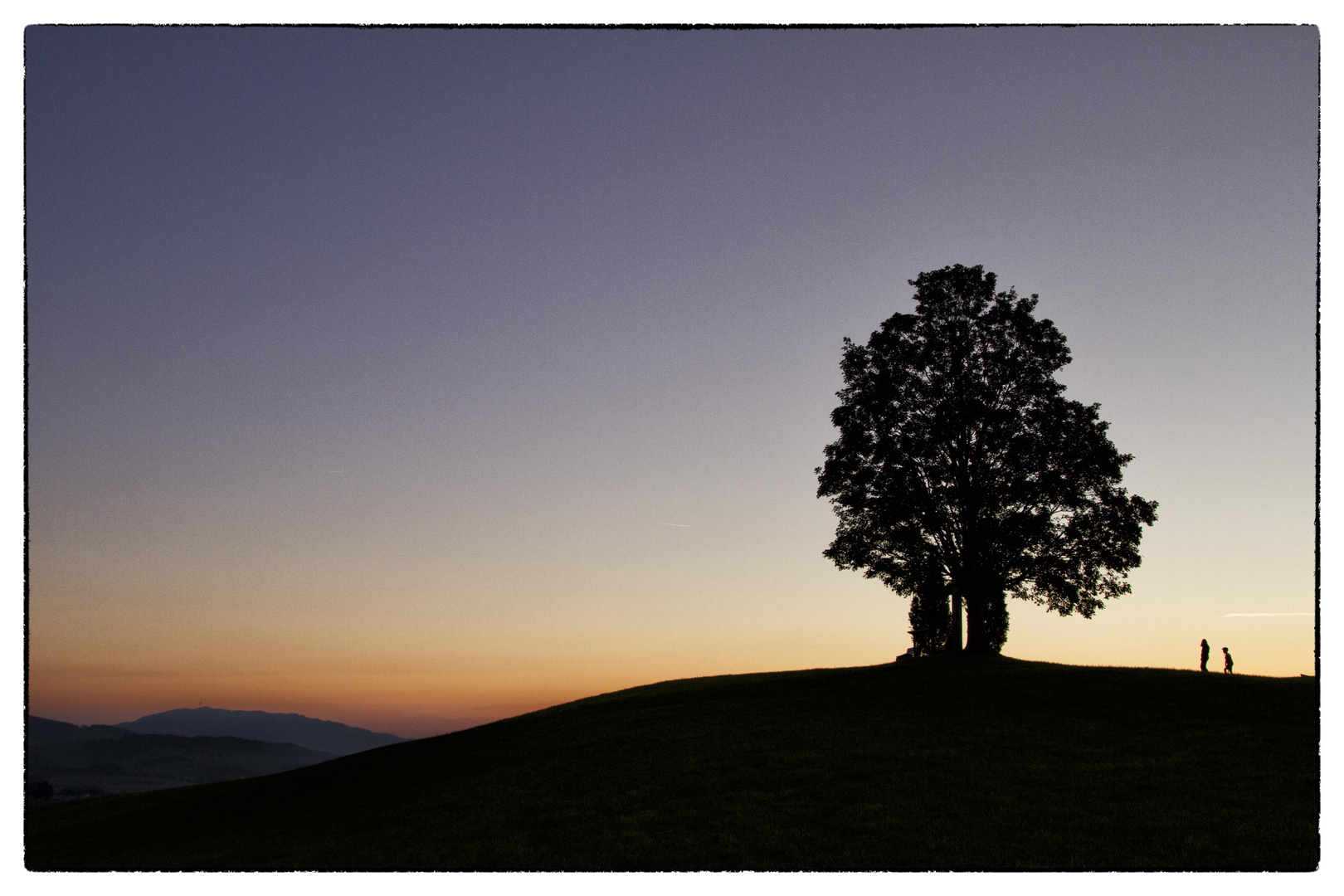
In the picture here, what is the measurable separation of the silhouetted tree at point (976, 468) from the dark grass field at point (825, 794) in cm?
434

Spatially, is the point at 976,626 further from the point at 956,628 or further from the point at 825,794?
the point at 825,794

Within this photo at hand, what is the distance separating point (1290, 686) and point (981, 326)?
15.2 metres

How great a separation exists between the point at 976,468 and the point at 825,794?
18.5m

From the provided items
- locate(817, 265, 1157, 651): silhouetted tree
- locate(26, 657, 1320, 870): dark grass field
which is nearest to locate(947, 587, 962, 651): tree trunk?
locate(817, 265, 1157, 651): silhouetted tree

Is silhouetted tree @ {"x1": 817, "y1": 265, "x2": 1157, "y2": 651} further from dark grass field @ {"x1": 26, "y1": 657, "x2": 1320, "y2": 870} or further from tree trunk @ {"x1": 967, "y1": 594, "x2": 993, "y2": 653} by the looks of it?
dark grass field @ {"x1": 26, "y1": 657, "x2": 1320, "y2": 870}

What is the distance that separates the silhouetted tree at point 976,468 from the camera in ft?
115

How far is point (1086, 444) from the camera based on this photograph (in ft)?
114

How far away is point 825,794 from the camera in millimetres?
19906

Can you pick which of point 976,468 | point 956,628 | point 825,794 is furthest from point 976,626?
point 825,794

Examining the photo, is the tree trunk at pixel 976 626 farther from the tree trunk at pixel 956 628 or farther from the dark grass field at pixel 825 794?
the dark grass field at pixel 825 794

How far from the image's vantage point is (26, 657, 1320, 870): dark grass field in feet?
54.8

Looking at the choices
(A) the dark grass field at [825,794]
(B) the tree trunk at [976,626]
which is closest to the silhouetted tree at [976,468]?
(B) the tree trunk at [976,626]

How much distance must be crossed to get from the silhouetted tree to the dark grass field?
4.34 meters
